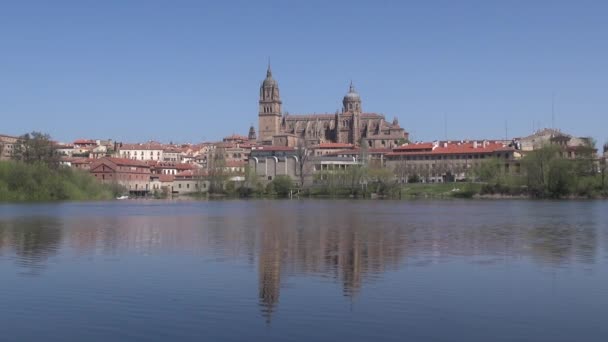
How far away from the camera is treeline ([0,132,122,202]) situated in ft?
265

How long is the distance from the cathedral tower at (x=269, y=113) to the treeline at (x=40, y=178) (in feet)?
293

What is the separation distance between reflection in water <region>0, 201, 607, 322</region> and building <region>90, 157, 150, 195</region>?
279 feet

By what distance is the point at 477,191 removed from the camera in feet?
332

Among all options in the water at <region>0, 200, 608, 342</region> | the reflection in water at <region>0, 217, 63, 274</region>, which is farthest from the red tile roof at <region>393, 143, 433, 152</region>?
the water at <region>0, 200, 608, 342</region>

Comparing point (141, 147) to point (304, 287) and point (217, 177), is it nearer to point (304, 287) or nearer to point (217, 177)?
point (217, 177)

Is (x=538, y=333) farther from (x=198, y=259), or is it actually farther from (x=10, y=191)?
(x=10, y=191)

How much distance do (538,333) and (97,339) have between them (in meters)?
7.26

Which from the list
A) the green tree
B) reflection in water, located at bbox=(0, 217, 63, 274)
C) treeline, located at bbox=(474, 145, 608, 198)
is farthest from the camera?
the green tree

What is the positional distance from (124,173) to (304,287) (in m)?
118

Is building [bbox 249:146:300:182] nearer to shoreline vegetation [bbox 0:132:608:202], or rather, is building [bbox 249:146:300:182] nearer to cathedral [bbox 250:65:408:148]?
shoreline vegetation [bbox 0:132:608:202]

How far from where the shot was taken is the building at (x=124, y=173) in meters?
128

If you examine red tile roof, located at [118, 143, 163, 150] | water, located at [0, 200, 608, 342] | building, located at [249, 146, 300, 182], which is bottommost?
water, located at [0, 200, 608, 342]

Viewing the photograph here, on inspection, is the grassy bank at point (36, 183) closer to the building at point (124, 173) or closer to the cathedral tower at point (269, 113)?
the building at point (124, 173)

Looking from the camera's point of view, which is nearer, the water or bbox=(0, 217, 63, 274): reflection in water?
the water
